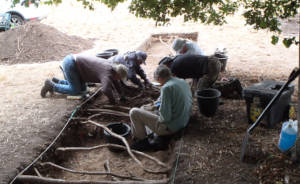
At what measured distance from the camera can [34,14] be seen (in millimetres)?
14188

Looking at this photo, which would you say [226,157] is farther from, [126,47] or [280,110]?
[126,47]

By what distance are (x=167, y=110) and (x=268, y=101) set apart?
1469mm

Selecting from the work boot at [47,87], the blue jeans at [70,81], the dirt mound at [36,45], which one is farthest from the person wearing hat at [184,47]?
the dirt mound at [36,45]

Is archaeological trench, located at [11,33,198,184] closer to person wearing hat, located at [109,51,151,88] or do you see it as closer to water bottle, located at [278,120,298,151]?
person wearing hat, located at [109,51,151,88]

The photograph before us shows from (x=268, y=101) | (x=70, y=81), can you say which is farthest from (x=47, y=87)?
(x=268, y=101)

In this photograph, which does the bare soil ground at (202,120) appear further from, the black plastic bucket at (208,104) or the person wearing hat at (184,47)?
the person wearing hat at (184,47)

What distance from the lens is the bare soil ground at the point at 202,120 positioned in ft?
10.5

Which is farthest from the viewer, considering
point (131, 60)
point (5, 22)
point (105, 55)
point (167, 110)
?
point (5, 22)

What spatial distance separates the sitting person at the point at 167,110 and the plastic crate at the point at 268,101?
95 centimetres

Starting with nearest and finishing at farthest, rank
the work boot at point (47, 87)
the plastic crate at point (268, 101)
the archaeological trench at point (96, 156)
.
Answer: the archaeological trench at point (96, 156)
the plastic crate at point (268, 101)
the work boot at point (47, 87)

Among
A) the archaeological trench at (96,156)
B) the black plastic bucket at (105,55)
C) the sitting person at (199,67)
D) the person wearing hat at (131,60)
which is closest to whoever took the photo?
the archaeological trench at (96,156)

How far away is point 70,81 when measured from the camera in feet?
19.5

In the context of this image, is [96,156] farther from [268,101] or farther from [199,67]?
[268,101]

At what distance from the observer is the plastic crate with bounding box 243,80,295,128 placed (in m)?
3.91
